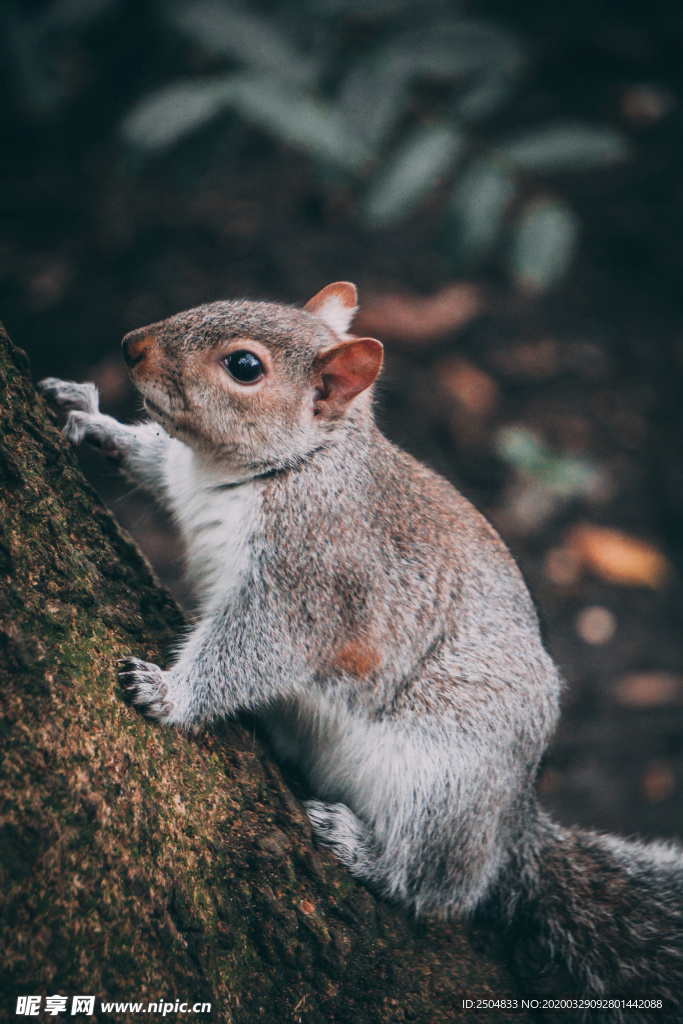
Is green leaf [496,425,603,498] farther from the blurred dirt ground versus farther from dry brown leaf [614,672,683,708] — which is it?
dry brown leaf [614,672,683,708]

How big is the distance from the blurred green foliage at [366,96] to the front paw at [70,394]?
860 millimetres

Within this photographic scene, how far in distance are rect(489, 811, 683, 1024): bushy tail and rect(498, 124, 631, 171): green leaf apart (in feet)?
7.45

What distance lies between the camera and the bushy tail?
2.31 metres

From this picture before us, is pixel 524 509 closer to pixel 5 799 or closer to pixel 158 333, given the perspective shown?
pixel 158 333

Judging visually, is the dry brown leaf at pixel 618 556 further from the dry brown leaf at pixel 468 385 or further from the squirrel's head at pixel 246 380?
the squirrel's head at pixel 246 380

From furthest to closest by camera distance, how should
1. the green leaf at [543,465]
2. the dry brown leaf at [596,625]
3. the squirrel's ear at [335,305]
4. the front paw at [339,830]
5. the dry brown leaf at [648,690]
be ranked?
1. the dry brown leaf at [596,625]
2. the dry brown leaf at [648,690]
3. the green leaf at [543,465]
4. the squirrel's ear at [335,305]
5. the front paw at [339,830]

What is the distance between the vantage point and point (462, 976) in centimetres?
208

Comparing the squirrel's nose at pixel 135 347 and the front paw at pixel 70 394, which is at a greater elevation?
the squirrel's nose at pixel 135 347

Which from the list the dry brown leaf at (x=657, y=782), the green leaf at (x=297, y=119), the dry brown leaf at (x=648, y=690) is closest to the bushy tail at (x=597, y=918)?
the dry brown leaf at (x=657, y=782)

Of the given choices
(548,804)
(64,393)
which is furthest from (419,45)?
(548,804)

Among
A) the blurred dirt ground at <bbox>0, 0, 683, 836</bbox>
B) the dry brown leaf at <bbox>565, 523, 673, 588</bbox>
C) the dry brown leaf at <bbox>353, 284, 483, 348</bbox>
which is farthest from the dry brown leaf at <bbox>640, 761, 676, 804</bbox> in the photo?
the dry brown leaf at <bbox>353, 284, 483, 348</bbox>

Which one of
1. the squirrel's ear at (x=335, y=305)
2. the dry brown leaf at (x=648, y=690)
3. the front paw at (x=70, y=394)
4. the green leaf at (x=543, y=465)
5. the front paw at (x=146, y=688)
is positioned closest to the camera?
the front paw at (x=146, y=688)

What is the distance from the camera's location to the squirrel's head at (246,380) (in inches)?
95.6

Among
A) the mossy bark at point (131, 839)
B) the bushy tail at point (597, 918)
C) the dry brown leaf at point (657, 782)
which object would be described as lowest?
the mossy bark at point (131, 839)
